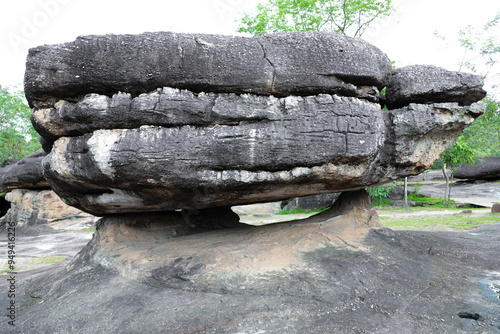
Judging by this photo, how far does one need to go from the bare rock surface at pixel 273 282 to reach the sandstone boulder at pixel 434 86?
172 centimetres

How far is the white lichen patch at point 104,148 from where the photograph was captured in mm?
3580

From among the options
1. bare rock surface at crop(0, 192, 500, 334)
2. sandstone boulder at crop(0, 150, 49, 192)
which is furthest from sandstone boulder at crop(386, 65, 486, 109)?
sandstone boulder at crop(0, 150, 49, 192)

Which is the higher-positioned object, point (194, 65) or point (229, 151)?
point (194, 65)

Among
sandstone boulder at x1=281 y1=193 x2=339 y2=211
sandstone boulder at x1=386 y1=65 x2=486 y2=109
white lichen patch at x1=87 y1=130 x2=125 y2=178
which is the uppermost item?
sandstone boulder at x1=386 y1=65 x2=486 y2=109

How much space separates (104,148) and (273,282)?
8.19 ft

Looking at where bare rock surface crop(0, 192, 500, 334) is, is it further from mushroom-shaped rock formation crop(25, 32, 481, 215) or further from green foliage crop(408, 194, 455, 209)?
green foliage crop(408, 194, 455, 209)

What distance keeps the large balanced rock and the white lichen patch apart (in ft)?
79.6

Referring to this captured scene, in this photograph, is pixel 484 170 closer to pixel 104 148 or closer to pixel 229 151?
pixel 229 151

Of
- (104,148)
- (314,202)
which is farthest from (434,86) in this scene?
(314,202)

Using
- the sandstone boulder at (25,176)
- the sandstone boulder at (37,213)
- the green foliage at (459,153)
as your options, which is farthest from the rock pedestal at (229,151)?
the green foliage at (459,153)

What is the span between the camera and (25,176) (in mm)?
12281

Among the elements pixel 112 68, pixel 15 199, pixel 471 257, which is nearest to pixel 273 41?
pixel 112 68

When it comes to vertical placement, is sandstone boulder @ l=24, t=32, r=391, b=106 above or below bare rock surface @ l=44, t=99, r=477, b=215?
above

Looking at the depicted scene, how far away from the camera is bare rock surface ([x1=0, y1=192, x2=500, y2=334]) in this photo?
118 inches
